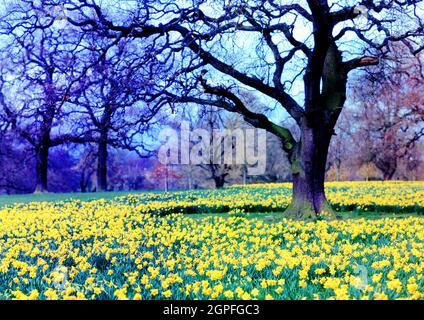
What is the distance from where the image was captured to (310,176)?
460 inches

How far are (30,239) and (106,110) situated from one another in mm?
3895

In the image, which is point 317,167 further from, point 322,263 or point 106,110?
point 322,263

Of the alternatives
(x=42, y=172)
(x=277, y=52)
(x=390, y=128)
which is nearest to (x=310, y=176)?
(x=277, y=52)

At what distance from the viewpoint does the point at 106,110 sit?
426 inches

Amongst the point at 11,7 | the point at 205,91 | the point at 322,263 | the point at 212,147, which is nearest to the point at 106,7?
the point at 11,7

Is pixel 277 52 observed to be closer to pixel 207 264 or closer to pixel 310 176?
pixel 310 176

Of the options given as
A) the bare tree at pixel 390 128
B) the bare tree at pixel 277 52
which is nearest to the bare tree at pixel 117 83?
the bare tree at pixel 277 52

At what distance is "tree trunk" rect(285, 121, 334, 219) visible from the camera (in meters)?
11.6

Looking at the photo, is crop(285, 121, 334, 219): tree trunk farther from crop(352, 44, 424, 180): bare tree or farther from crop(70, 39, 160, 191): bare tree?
crop(352, 44, 424, 180): bare tree

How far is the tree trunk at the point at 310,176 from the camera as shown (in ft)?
38.0

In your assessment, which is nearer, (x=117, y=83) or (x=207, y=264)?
(x=207, y=264)

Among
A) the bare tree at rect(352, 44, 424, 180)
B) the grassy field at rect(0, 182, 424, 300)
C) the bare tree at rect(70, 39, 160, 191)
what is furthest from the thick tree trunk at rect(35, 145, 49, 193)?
the bare tree at rect(352, 44, 424, 180)

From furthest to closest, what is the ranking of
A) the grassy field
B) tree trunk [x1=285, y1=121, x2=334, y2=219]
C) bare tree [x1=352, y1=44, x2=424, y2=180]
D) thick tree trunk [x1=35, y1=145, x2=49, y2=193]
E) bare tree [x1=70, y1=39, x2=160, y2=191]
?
bare tree [x1=352, y1=44, x2=424, y2=180] < thick tree trunk [x1=35, y1=145, x2=49, y2=193] < tree trunk [x1=285, y1=121, x2=334, y2=219] < bare tree [x1=70, y1=39, x2=160, y2=191] < the grassy field

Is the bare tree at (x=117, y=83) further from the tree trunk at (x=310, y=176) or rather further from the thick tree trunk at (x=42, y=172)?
the thick tree trunk at (x=42, y=172)
